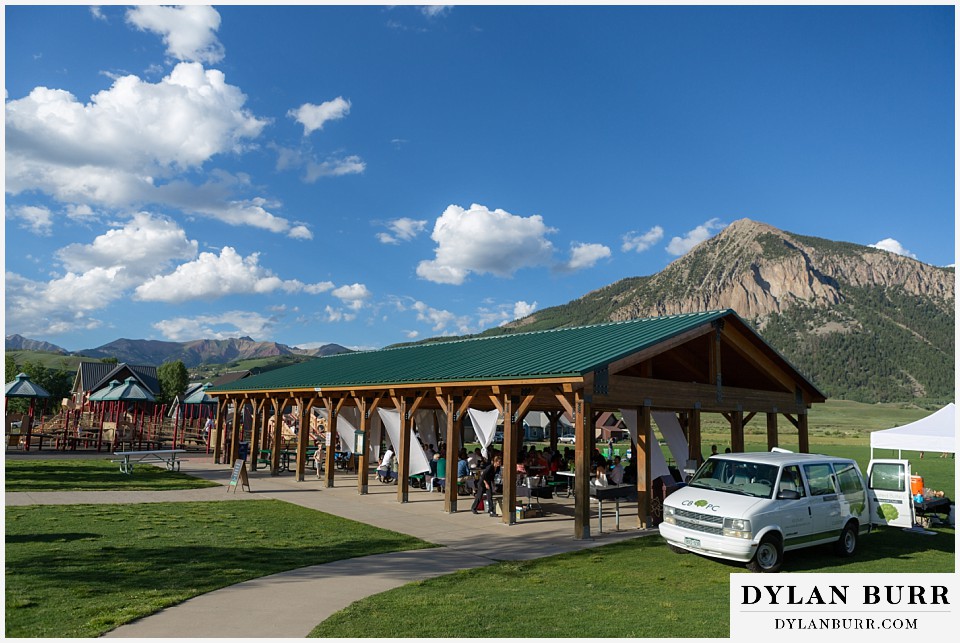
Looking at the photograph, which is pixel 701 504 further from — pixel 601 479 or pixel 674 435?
pixel 674 435

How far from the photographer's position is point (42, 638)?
19.6 ft

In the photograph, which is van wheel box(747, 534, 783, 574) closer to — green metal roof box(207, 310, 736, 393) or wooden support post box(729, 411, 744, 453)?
green metal roof box(207, 310, 736, 393)

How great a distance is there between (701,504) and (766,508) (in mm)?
930

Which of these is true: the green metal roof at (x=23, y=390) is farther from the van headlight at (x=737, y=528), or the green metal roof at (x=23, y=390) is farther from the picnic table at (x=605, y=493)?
the van headlight at (x=737, y=528)

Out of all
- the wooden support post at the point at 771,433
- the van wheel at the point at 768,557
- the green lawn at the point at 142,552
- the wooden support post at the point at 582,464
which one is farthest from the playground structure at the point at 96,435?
the van wheel at the point at 768,557

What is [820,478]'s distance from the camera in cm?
1098

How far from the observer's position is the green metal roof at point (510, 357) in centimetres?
1339

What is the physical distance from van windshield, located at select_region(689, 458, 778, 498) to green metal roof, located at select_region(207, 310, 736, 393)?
8.75 feet

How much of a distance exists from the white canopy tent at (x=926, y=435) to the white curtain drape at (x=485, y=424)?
31.5 ft

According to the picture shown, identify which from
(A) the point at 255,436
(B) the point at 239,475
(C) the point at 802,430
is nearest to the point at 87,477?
(A) the point at 255,436

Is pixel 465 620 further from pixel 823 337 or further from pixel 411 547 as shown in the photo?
pixel 823 337

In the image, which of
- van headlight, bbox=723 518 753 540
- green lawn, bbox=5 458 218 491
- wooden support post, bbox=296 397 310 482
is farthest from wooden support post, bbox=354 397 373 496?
van headlight, bbox=723 518 753 540

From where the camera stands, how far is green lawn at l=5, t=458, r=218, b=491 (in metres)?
18.7

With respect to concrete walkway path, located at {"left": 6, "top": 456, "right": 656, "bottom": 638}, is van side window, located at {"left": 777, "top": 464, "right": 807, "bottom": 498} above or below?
above
